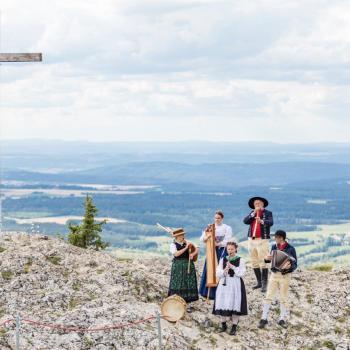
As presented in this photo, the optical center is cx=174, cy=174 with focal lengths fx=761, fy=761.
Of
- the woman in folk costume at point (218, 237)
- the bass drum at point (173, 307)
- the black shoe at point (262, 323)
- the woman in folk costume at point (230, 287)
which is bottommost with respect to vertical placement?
the black shoe at point (262, 323)

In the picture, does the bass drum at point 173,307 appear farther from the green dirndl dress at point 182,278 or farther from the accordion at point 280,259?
the accordion at point 280,259

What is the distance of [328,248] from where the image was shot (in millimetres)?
163250

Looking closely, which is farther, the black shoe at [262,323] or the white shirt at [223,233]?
the white shirt at [223,233]

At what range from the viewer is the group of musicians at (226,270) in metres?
19.6

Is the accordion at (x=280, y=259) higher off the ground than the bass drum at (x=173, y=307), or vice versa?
the accordion at (x=280, y=259)

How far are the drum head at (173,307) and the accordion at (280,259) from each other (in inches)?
106

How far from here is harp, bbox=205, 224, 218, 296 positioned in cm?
2075

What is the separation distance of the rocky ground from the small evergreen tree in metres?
5.87

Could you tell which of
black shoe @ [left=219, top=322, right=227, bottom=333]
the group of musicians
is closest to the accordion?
Result: the group of musicians

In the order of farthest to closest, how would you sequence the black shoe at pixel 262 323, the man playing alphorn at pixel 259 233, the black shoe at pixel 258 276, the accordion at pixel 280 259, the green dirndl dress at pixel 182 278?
the black shoe at pixel 258 276 < the man playing alphorn at pixel 259 233 < the black shoe at pixel 262 323 < the green dirndl dress at pixel 182 278 < the accordion at pixel 280 259

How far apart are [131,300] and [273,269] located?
12.9ft

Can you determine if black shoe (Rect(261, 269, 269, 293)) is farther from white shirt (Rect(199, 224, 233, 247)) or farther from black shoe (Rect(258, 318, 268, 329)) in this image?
white shirt (Rect(199, 224, 233, 247))

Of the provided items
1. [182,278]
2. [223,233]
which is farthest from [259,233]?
[182,278]

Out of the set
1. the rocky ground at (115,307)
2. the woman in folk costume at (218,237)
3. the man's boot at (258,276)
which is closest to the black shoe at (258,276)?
the man's boot at (258,276)
